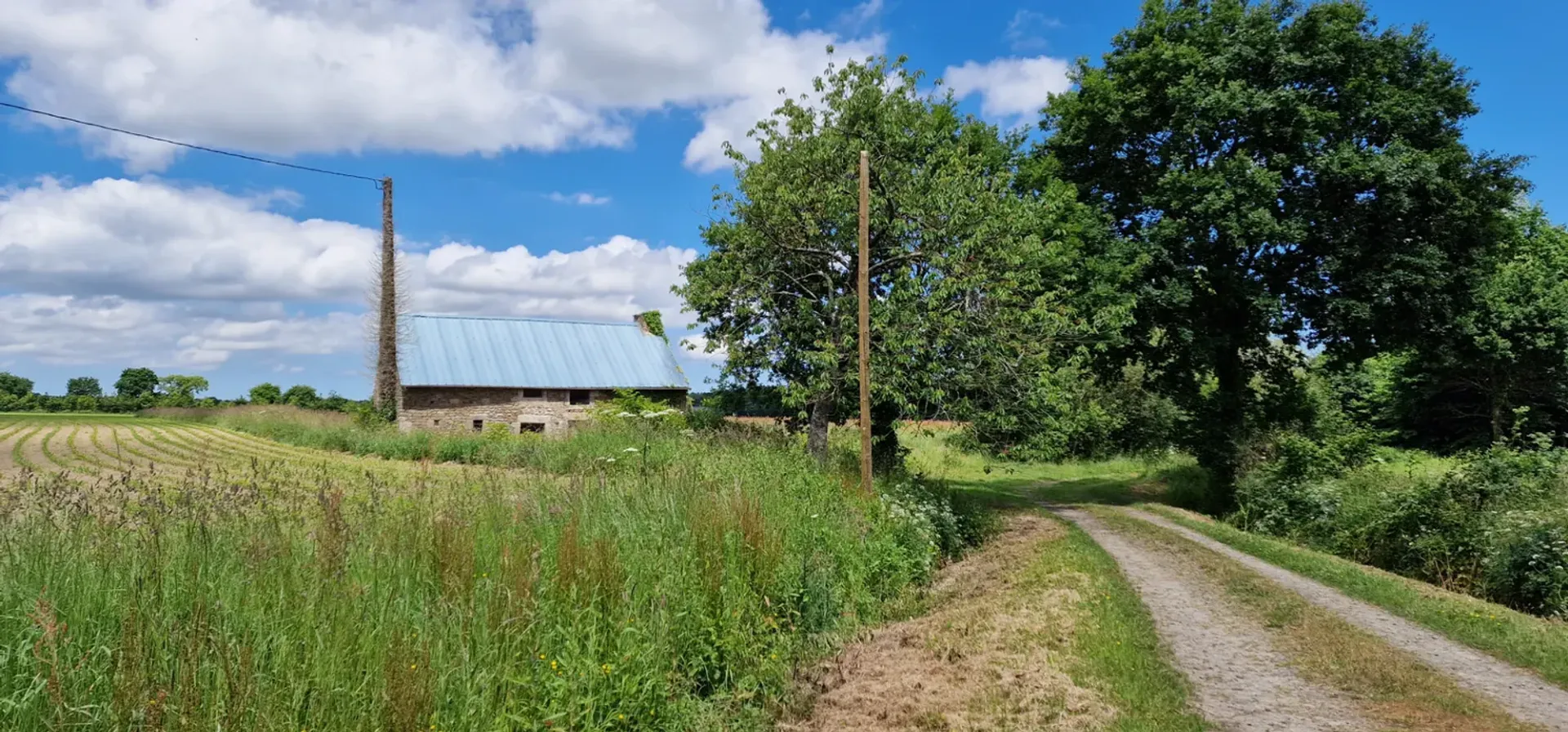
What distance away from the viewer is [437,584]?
5.82 metres

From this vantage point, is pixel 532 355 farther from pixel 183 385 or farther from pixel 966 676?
pixel 183 385

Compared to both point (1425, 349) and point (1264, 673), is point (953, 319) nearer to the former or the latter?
point (1264, 673)

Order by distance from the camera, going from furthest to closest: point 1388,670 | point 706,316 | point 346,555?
point 706,316 < point 1388,670 < point 346,555

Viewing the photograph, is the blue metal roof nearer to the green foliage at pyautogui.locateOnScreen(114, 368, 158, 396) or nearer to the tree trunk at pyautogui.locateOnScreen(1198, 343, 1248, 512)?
the tree trunk at pyautogui.locateOnScreen(1198, 343, 1248, 512)

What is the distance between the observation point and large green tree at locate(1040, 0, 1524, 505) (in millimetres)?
20734

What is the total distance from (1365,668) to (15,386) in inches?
4101

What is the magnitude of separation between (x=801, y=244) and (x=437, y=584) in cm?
1453

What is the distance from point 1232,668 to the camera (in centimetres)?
744

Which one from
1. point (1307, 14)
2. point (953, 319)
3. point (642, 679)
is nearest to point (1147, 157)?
point (1307, 14)

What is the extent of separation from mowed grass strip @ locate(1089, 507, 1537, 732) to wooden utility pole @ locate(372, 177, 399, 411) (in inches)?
1476

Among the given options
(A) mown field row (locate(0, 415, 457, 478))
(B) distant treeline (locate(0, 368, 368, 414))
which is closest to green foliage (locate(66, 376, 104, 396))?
(B) distant treeline (locate(0, 368, 368, 414))

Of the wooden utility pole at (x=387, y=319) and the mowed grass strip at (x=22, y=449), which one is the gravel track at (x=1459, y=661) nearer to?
the mowed grass strip at (x=22, y=449)

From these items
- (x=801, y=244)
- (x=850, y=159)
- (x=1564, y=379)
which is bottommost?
(x=1564, y=379)

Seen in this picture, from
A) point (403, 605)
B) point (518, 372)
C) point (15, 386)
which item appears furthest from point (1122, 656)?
point (15, 386)
